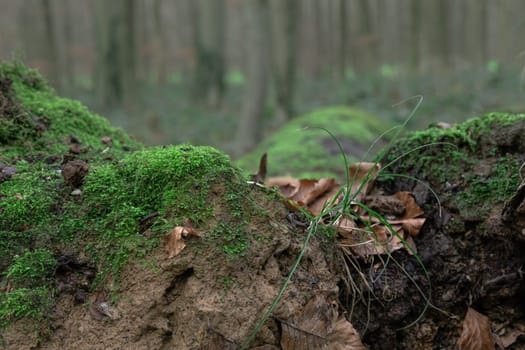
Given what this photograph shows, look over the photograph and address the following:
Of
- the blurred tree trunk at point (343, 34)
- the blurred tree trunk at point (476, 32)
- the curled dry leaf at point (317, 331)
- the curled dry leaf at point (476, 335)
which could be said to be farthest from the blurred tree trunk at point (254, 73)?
the blurred tree trunk at point (476, 32)

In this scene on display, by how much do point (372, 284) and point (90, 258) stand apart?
1.17 metres

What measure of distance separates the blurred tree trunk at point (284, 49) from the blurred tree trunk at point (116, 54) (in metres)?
4.09

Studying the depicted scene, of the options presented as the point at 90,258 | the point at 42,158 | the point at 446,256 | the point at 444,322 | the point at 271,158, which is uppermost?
the point at 42,158

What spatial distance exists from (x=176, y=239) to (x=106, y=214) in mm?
364

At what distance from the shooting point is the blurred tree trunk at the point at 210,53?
16422 mm

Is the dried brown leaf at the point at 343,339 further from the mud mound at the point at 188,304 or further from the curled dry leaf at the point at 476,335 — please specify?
the curled dry leaf at the point at 476,335

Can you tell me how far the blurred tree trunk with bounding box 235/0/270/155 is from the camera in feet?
33.6

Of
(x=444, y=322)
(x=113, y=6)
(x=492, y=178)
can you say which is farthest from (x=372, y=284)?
(x=113, y=6)

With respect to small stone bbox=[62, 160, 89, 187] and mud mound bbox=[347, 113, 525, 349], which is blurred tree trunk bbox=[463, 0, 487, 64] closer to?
mud mound bbox=[347, 113, 525, 349]

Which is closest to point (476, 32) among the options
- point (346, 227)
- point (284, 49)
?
point (284, 49)

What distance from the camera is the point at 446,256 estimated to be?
83.4 inches

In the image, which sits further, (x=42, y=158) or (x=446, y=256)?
(x=42, y=158)

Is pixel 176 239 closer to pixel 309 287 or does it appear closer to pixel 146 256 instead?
pixel 146 256

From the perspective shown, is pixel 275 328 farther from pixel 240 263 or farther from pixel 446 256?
pixel 446 256
